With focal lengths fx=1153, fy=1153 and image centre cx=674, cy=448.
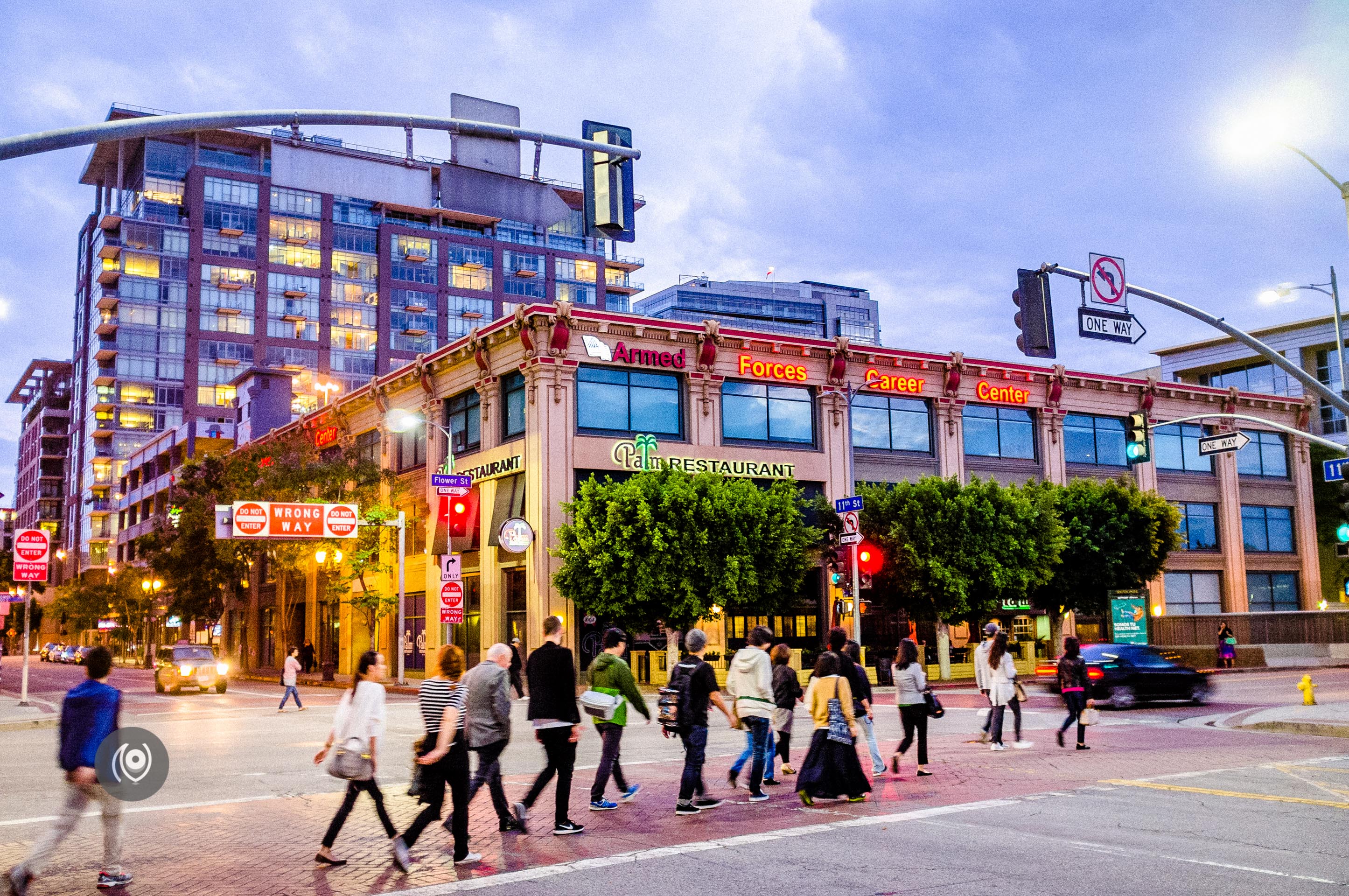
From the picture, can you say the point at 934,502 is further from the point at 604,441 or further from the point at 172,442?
the point at 172,442

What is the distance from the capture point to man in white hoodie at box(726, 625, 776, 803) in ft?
42.4

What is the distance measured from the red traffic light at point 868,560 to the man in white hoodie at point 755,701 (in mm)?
18261

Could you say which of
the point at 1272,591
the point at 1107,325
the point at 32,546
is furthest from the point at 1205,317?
the point at 1272,591

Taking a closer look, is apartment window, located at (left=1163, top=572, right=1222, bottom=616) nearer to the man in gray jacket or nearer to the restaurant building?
the restaurant building

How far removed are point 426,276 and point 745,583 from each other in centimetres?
8935

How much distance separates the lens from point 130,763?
9.01 meters

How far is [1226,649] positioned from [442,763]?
4116 centimetres

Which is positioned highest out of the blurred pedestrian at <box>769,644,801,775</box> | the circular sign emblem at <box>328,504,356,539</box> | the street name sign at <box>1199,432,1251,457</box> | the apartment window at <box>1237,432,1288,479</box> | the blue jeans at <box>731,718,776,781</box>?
the apartment window at <box>1237,432,1288,479</box>

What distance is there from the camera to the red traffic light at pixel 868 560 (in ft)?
102

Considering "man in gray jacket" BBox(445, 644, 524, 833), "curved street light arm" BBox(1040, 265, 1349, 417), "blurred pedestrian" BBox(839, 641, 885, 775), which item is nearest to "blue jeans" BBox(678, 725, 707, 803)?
"man in gray jacket" BBox(445, 644, 524, 833)

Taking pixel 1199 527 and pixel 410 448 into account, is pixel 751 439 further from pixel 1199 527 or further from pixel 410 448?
pixel 1199 527

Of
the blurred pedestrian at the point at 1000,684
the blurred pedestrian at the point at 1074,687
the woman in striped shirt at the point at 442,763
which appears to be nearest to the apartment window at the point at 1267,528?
the blurred pedestrian at the point at 1074,687

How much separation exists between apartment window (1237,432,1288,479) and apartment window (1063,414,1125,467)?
26.2 feet

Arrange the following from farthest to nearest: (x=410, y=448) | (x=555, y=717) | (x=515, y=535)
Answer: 1. (x=410, y=448)
2. (x=515, y=535)
3. (x=555, y=717)
